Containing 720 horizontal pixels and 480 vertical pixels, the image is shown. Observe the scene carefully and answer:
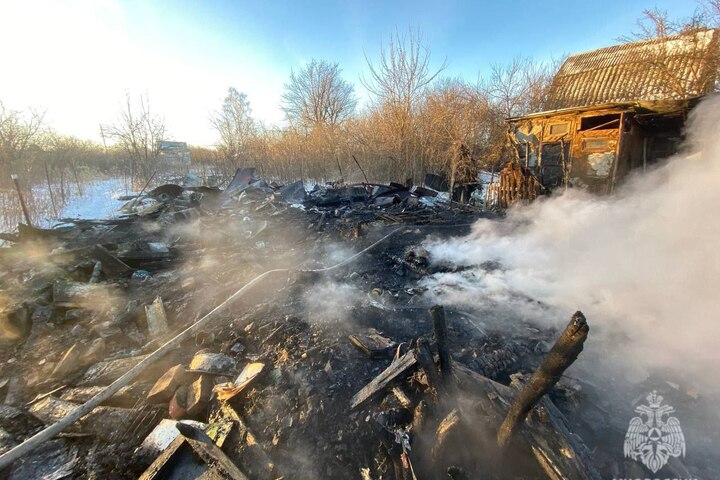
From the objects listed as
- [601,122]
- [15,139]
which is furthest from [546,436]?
[15,139]

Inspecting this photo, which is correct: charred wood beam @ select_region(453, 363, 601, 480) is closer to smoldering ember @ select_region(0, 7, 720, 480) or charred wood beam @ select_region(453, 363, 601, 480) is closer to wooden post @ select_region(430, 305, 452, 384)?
smoldering ember @ select_region(0, 7, 720, 480)

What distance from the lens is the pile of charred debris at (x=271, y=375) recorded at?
1.87 metres

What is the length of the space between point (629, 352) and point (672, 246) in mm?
1953

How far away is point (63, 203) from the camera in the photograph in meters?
11.8

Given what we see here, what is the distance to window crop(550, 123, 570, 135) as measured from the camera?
9.02m

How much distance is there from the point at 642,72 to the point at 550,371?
18.6 m

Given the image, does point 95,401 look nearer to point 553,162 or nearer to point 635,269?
point 635,269

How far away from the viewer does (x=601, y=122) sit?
28.1 ft

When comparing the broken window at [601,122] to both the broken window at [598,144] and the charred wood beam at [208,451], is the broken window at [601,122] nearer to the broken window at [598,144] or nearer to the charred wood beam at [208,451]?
the broken window at [598,144]

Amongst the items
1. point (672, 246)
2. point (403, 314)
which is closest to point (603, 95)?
point (672, 246)

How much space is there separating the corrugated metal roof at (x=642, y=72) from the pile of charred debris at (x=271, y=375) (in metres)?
9.86

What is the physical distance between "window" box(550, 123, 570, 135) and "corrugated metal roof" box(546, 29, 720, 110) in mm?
2448

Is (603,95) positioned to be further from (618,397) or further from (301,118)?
(301,118)

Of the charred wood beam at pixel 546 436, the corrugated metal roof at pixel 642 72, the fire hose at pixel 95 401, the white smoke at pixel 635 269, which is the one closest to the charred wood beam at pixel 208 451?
the fire hose at pixel 95 401
